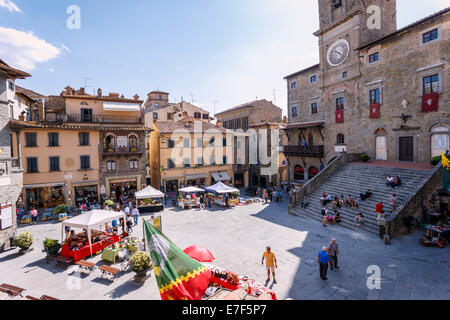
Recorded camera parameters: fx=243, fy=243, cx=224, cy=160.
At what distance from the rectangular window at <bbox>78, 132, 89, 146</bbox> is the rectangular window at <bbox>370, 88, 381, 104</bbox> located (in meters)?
29.0

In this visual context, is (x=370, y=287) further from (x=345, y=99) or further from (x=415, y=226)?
(x=345, y=99)

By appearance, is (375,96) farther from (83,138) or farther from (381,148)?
(83,138)

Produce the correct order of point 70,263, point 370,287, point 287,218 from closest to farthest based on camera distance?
point 370,287 → point 70,263 → point 287,218

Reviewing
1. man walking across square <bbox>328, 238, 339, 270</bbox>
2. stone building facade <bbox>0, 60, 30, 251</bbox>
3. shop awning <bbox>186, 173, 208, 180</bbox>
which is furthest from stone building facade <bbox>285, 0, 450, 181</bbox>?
stone building facade <bbox>0, 60, 30, 251</bbox>

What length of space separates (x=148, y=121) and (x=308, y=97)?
83.6ft

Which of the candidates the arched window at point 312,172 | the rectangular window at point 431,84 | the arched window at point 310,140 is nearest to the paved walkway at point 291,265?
the rectangular window at point 431,84

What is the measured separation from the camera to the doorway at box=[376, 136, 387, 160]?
2334 centimetres

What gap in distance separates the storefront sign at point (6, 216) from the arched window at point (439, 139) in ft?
97.1

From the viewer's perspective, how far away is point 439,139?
757 inches

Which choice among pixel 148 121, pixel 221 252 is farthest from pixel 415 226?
pixel 148 121

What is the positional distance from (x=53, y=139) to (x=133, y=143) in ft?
24.5

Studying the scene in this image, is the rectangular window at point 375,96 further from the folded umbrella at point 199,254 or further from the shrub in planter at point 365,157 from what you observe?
the folded umbrella at point 199,254

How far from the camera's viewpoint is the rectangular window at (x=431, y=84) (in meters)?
19.2
